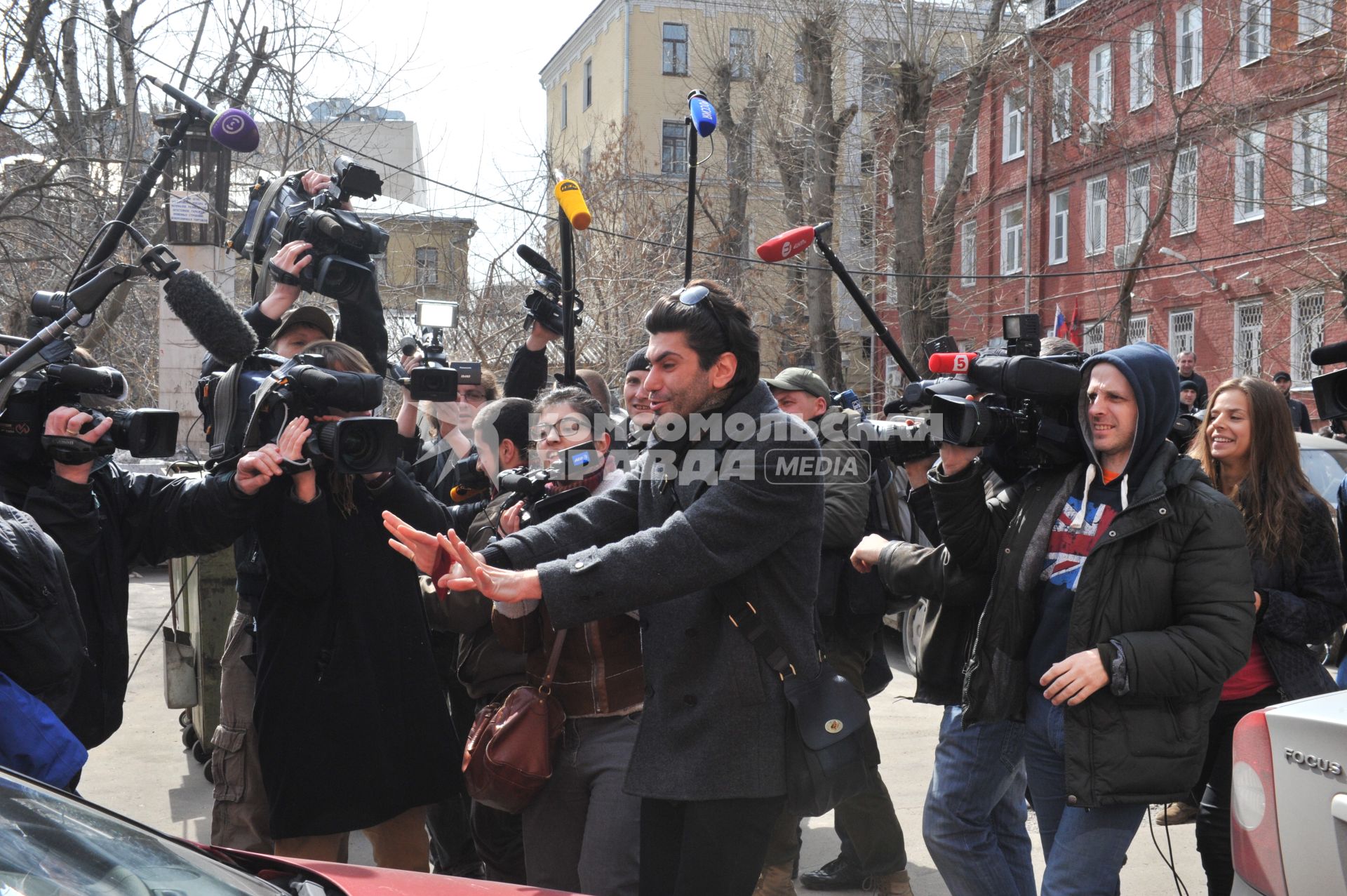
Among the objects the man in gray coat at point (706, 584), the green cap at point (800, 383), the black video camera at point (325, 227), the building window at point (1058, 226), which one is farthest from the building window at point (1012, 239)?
the man in gray coat at point (706, 584)

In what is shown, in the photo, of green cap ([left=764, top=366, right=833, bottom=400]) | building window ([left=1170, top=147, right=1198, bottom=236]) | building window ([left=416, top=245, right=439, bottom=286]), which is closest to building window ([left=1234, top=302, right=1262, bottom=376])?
building window ([left=1170, top=147, right=1198, bottom=236])

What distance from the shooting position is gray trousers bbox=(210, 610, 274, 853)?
4098 millimetres

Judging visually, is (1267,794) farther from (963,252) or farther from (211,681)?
(963,252)

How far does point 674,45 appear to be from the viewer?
39.4 meters

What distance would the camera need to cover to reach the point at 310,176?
511 centimetres

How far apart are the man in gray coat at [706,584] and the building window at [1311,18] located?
1626 cm

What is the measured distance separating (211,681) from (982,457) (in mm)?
3951

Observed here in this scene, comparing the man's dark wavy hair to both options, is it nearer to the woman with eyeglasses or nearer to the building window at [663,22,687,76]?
the woman with eyeglasses

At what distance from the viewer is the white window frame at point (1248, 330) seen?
25.4m

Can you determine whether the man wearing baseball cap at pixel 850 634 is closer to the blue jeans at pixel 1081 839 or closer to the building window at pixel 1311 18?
the blue jeans at pixel 1081 839

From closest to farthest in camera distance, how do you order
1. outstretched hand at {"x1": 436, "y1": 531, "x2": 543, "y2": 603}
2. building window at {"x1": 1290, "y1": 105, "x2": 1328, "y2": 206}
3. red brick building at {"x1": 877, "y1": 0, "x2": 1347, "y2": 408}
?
outstretched hand at {"x1": 436, "y1": 531, "x2": 543, "y2": 603}
building window at {"x1": 1290, "y1": 105, "x2": 1328, "y2": 206}
red brick building at {"x1": 877, "y1": 0, "x2": 1347, "y2": 408}

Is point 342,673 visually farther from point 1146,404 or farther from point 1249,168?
point 1249,168

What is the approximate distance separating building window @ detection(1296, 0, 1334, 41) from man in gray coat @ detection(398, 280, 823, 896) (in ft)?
53.4

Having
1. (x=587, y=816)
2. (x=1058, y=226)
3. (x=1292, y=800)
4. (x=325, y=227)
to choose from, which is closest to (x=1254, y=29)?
(x=1058, y=226)
